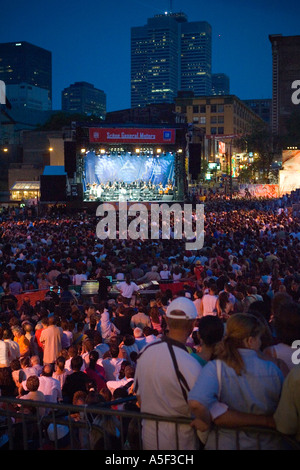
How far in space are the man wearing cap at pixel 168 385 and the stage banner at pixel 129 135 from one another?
32.8 metres

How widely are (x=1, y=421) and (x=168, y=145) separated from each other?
3246 centimetres

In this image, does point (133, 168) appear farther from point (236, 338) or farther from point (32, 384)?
point (236, 338)

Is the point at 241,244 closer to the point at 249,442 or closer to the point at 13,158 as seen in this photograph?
the point at 249,442

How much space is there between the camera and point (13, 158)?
213 feet

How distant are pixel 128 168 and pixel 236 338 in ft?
121

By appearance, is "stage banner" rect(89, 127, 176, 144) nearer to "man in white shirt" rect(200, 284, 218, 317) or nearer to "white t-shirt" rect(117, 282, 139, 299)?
"white t-shirt" rect(117, 282, 139, 299)

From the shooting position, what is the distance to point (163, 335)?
173 inches

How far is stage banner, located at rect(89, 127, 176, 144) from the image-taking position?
35812mm

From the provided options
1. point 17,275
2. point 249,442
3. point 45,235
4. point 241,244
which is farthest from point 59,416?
point 45,235

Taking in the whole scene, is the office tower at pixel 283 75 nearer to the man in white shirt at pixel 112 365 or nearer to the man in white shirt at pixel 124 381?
the man in white shirt at pixel 112 365

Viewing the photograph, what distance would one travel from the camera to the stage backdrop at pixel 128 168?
39.5 meters

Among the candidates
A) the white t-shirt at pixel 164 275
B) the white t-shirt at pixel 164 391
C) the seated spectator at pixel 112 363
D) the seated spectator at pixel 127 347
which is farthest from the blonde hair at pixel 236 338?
the white t-shirt at pixel 164 275

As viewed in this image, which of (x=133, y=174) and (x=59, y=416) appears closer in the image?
(x=59, y=416)

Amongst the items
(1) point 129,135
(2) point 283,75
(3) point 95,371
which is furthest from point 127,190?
(2) point 283,75
